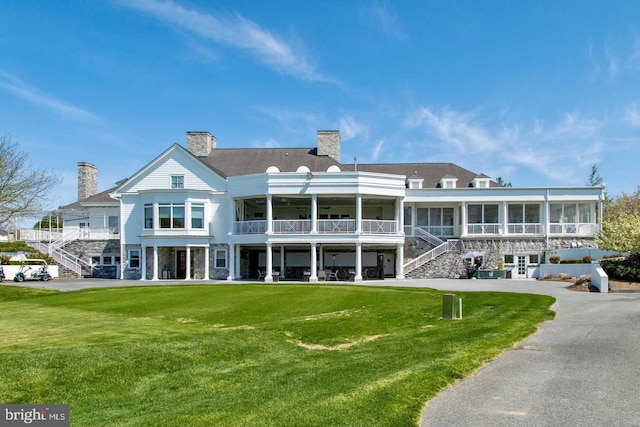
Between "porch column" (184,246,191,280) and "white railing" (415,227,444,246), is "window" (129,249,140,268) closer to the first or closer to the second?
"porch column" (184,246,191,280)

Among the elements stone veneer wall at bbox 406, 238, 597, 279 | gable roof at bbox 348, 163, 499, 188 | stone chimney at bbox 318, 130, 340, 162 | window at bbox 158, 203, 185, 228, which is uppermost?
stone chimney at bbox 318, 130, 340, 162

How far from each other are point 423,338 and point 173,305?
35.3 ft

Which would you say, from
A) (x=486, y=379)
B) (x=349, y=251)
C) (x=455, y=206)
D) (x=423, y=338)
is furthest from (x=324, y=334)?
(x=455, y=206)

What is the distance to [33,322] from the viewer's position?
15.4 m

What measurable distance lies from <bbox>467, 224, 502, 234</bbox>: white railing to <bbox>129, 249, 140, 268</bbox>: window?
24188 mm

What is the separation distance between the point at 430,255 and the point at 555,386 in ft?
97.3

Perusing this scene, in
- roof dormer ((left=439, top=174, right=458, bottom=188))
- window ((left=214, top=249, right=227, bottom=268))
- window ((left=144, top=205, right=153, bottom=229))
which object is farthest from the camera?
roof dormer ((left=439, top=174, right=458, bottom=188))

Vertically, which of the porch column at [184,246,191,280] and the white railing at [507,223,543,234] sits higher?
the white railing at [507,223,543,234]

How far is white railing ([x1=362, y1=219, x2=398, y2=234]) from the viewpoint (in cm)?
3558

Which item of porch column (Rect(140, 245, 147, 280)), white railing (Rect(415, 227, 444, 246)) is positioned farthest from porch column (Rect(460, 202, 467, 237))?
porch column (Rect(140, 245, 147, 280))

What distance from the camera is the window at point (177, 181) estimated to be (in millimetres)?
38688

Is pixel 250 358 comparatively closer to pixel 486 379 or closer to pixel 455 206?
pixel 486 379

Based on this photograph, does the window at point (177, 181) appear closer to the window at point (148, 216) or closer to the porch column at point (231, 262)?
the window at point (148, 216)

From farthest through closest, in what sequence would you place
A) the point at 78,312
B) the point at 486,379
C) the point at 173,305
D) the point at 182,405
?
the point at 173,305
the point at 78,312
the point at 486,379
the point at 182,405
